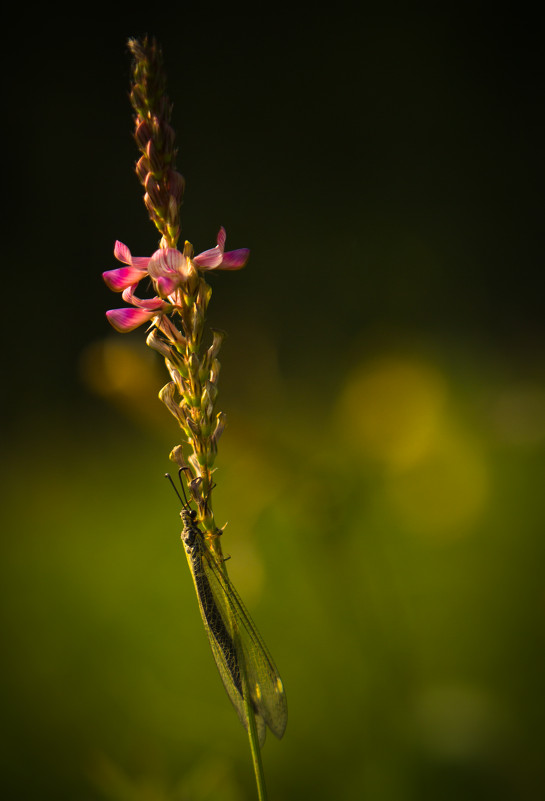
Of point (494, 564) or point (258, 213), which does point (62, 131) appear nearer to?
point (258, 213)

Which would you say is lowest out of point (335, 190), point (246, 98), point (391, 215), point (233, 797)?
point (233, 797)

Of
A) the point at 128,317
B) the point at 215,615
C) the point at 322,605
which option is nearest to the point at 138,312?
the point at 128,317

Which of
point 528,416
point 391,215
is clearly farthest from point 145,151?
point 391,215

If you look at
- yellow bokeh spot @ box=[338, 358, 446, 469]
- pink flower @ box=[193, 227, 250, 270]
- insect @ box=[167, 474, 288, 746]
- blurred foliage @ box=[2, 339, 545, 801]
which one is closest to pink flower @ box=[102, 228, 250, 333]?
pink flower @ box=[193, 227, 250, 270]

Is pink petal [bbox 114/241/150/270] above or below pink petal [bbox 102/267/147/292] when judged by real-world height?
above

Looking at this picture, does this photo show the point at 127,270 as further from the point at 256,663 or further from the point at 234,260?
the point at 256,663

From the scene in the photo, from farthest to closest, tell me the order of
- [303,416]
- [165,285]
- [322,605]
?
[303,416] → [322,605] → [165,285]

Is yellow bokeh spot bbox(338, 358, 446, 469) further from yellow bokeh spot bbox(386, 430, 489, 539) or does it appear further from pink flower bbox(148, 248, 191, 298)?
pink flower bbox(148, 248, 191, 298)

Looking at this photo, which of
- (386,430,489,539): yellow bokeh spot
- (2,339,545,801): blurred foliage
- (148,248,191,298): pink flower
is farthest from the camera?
(386,430,489,539): yellow bokeh spot
